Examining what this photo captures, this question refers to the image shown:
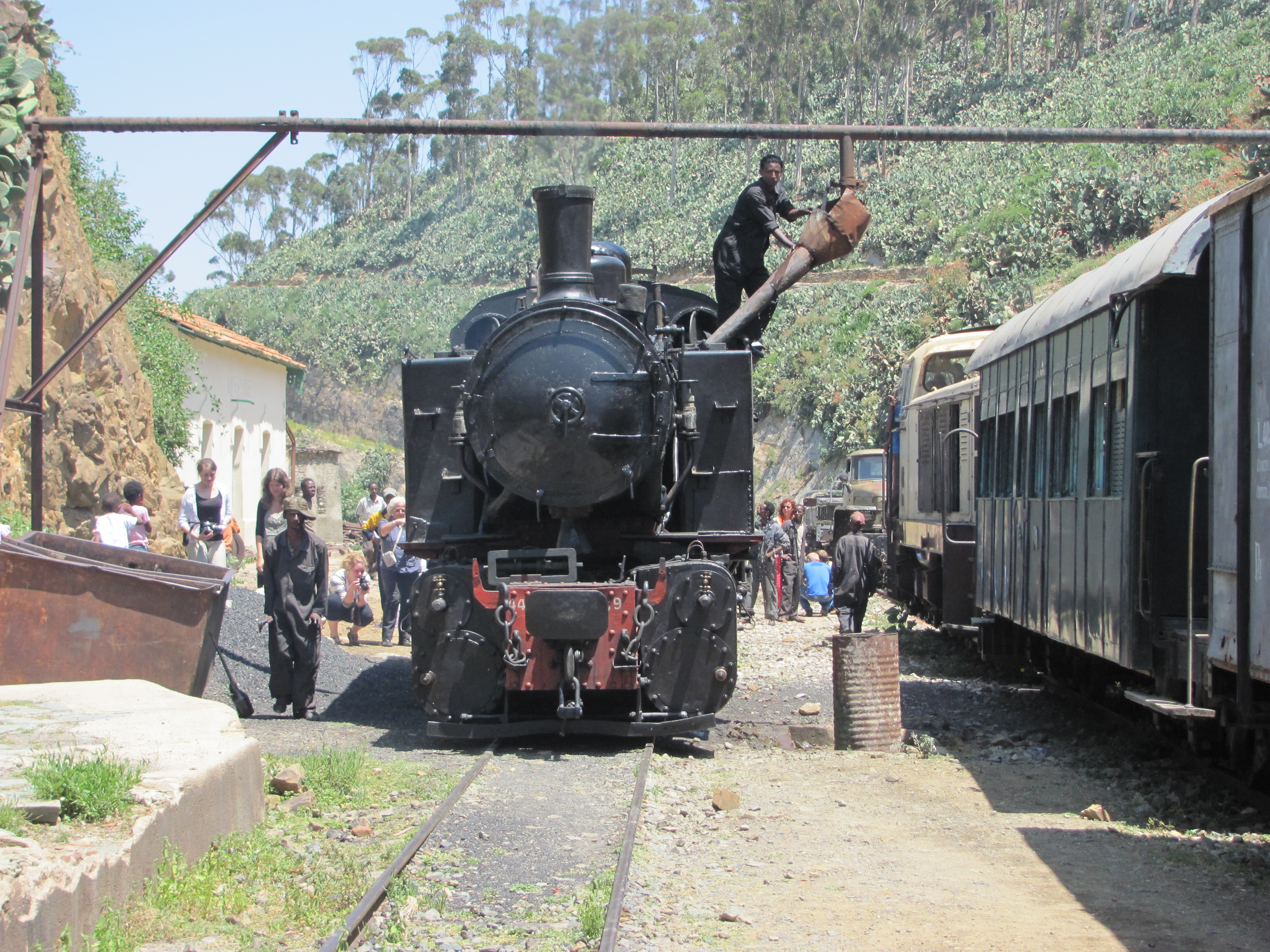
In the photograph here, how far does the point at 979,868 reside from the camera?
6.01 m

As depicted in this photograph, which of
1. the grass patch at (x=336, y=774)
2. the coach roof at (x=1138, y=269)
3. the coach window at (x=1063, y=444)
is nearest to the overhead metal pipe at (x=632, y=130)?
the coach roof at (x=1138, y=269)

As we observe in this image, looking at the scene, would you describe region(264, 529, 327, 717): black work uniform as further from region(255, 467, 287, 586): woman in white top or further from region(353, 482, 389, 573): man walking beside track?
region(353, 482, 389, 573): man walking beside track

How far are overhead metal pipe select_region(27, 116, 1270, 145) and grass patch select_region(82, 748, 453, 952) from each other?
461 cm

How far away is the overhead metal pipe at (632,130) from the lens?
28.9 ft

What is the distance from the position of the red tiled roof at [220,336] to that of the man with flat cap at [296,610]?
1600cm

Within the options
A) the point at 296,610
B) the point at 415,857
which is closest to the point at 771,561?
the point at 296,610

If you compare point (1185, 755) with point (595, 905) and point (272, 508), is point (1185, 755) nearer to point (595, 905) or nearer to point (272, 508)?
point (595, 905)

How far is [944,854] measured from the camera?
629cm

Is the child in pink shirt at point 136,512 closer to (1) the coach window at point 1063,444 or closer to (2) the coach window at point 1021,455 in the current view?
(2) the coach window at point 1021,455

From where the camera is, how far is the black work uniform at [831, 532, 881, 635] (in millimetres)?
12914

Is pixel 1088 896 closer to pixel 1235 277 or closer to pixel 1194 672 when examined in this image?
pixel 1194 672

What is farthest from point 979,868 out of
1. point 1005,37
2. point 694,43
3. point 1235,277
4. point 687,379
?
point 1005,37

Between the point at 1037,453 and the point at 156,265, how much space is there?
20.7 ft

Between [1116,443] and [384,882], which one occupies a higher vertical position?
[1116,443]
